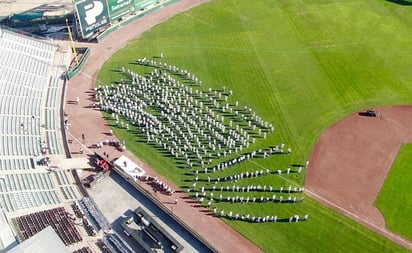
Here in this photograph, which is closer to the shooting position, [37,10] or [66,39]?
[66,39]

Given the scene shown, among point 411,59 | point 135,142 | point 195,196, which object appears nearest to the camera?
point 195,196

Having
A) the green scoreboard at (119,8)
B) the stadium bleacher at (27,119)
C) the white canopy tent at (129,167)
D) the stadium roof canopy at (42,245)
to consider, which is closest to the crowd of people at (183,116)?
the white canopy tent at (129,167)

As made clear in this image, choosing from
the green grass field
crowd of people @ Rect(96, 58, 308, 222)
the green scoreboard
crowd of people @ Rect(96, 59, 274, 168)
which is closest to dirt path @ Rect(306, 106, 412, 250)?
the green grass field

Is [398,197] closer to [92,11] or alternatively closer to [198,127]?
[198,127]

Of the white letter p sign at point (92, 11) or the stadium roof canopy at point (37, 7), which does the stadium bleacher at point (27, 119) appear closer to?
the white letter p sign at point (92, 11)

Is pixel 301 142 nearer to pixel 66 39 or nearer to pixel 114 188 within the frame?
pixel 114 188

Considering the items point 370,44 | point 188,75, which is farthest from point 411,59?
point 188,75
